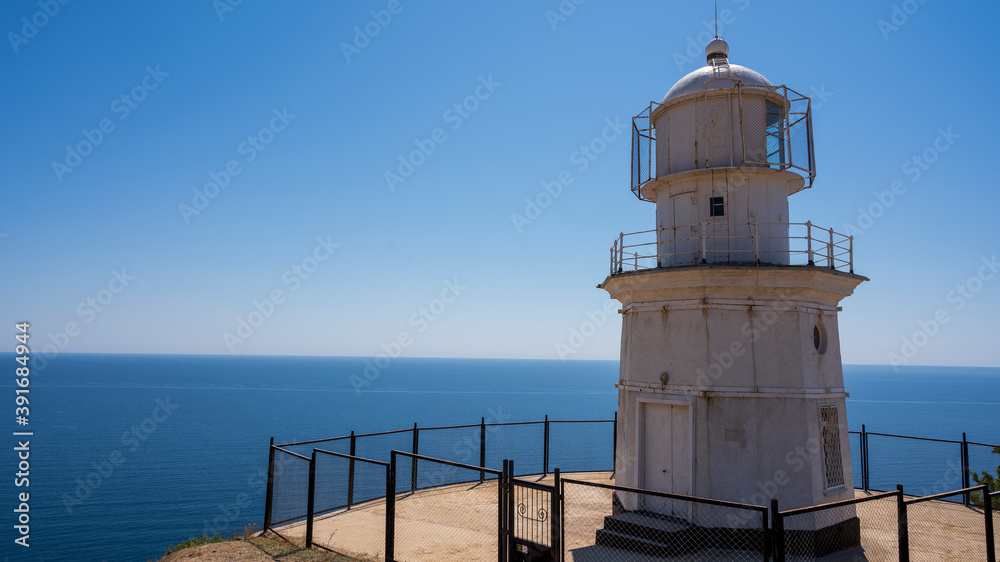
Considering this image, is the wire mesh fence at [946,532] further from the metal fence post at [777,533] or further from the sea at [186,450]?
the metal fence post at [777,533]

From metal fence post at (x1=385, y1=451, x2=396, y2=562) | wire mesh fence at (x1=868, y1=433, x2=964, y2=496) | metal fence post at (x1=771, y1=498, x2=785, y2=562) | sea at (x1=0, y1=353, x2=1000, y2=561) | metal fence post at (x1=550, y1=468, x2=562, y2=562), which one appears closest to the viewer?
metal fence post at (x1=771, y1=498, x2=785, y2=562)

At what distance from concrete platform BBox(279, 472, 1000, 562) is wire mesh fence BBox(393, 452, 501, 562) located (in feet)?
0.06

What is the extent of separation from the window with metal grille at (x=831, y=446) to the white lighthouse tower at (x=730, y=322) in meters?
0.04

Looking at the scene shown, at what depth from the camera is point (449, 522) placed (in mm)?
12688

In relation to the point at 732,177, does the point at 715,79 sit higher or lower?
higher

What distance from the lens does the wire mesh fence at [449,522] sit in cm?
1061

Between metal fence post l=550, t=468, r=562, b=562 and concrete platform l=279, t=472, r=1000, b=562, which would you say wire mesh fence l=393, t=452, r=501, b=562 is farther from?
metal fence post l=550, t=468, r=562, b=562

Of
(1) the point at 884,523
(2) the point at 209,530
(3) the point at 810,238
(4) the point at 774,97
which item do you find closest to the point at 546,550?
(3) the point at 810,238

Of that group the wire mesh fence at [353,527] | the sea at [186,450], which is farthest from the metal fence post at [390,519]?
the sea at [186,450]

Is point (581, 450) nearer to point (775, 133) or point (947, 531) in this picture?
point (947, 531)

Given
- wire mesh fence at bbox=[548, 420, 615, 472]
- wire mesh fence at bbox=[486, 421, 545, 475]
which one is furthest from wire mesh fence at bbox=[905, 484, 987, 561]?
wire mesh fence at bbox=[486, 421, 545, 475]

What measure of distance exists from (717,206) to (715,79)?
Result: 2698mm

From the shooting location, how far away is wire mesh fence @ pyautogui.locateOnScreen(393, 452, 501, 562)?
10.6 metres

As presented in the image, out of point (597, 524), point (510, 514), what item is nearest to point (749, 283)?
point (597, 524)
